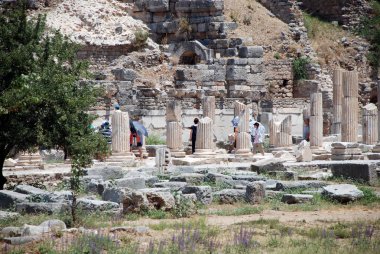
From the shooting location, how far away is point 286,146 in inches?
1238

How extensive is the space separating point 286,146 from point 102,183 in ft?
37.0

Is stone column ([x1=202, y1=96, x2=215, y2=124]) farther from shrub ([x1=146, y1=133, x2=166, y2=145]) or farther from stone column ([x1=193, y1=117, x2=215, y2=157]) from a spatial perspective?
stone column ([x1=193, y1=117, x2=215, y2=157])

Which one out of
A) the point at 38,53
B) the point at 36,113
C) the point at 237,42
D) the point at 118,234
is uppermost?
the point at 237,42

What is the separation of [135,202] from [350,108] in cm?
1480

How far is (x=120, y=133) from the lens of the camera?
28.4m

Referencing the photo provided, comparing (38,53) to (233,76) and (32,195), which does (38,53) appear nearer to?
(32,195)

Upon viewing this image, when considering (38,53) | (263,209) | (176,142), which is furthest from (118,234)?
(176,142)

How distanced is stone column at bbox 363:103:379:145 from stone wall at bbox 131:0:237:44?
→ 41.1ft

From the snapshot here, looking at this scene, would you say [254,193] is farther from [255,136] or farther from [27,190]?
[255,136]

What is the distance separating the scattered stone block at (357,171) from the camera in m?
22.7

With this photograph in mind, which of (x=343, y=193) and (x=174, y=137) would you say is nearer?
(x=343, y=193)

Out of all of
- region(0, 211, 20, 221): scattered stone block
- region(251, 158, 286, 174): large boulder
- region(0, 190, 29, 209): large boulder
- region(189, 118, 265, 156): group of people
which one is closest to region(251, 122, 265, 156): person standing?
region(189, 118, 265, 156): group of people

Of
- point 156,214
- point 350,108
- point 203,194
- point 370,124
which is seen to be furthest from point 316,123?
point 156,214

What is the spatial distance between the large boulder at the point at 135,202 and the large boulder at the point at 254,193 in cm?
275
